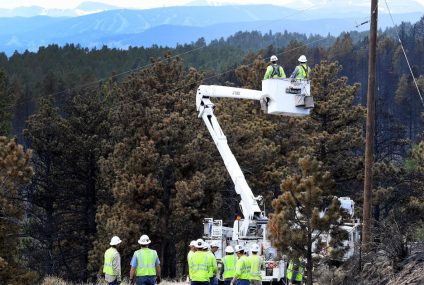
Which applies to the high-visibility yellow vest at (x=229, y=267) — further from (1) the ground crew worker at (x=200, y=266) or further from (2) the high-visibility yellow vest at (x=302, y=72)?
(2) the high-visibility yellow vest at (x=302, y=72)

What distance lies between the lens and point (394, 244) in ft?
63.8

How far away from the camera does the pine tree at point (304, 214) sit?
800 inches

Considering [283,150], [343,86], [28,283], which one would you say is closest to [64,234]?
[283,150]

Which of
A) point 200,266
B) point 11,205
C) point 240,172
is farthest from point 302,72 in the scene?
point 11,205

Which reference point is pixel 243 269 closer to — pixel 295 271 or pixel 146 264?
pixel 146 264

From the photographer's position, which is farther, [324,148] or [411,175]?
[411,175]

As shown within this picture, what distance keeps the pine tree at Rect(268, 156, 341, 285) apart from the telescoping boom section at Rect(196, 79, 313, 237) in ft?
8.82

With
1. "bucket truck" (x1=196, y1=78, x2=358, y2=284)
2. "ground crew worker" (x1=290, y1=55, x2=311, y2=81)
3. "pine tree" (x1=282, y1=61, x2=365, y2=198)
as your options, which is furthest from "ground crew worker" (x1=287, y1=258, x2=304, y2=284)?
"pine tree" (x1=282, y1=61, x2=365, y2=198)

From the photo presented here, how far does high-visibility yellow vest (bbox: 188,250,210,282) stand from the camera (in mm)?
17234

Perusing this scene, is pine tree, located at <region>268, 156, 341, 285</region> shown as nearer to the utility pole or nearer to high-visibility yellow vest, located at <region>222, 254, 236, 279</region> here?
high-visibility yellow vest, located at <region>222, 254, 236, 279</region>

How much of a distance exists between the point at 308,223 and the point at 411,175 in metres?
23.7

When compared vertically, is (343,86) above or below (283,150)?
above

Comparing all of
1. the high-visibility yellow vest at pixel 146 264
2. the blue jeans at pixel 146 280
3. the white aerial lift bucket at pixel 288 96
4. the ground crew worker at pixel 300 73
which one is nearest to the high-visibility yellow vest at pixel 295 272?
the white aerial lift bucket at pixel 288 96

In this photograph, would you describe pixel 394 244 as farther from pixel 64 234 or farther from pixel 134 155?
pixel 64 234
